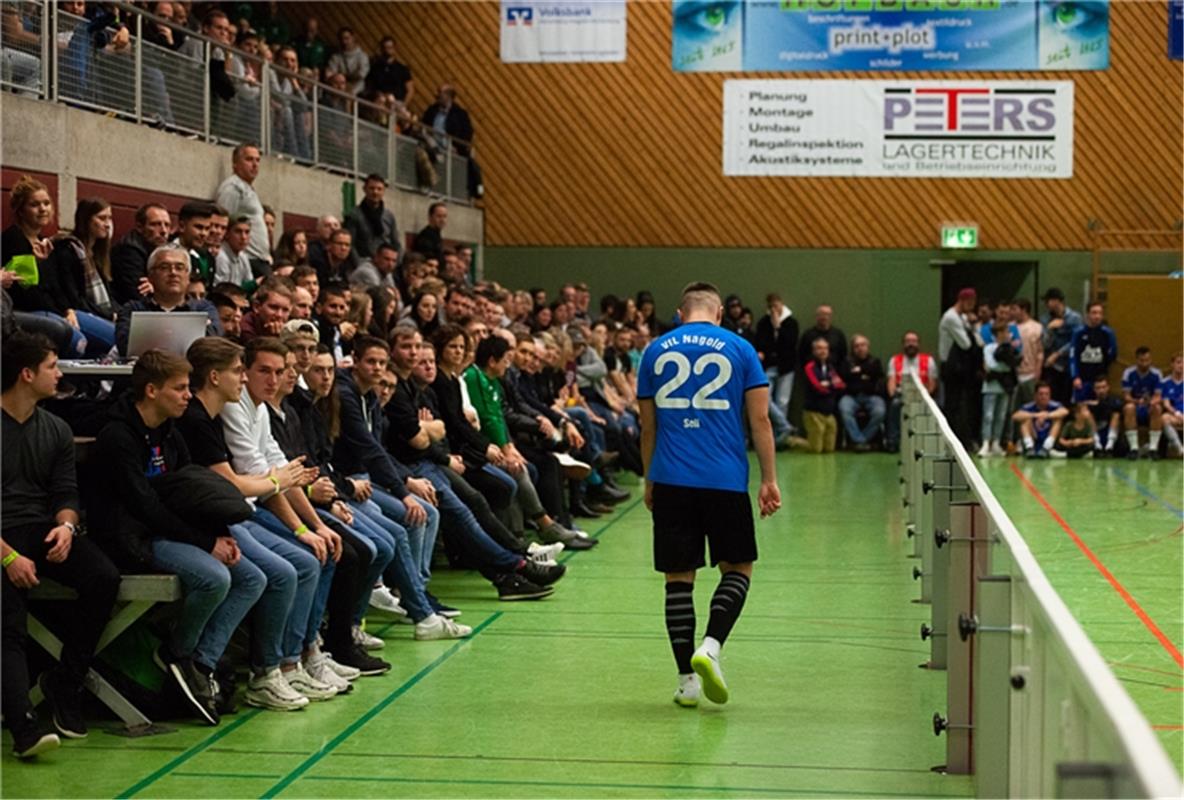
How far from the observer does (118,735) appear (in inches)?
261

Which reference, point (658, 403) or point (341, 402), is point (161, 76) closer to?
point (341, 402)

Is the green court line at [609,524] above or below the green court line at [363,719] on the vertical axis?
below

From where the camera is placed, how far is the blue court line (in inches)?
597

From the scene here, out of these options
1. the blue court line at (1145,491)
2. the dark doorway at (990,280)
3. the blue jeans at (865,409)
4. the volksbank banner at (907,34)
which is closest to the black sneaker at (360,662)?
the blue court line at (1145,491)

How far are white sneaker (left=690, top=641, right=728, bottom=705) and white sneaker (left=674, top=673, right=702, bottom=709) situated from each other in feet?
0.42

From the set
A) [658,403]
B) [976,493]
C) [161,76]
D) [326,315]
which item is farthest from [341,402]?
[161,76]

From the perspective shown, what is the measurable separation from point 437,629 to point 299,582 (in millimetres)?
1668

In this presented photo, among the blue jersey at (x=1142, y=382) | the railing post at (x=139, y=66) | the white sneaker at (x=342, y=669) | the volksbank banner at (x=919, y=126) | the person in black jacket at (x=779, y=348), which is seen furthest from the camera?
the volksbank banner at (x=919, y=126)

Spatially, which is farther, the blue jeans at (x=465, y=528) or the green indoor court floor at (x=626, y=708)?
the blue jeans at (x=465, y=528)

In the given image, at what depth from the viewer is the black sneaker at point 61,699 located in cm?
662

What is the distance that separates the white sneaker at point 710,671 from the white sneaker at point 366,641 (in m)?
2.01

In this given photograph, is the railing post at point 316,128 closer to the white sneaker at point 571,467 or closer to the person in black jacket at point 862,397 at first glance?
the white sneaker at point 571,467

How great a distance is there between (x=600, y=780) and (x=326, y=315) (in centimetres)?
484

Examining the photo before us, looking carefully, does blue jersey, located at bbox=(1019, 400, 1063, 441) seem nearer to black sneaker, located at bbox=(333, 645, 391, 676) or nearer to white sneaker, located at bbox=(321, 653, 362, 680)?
black sneaker, located at bbox=(333, 645, 391, 676)
